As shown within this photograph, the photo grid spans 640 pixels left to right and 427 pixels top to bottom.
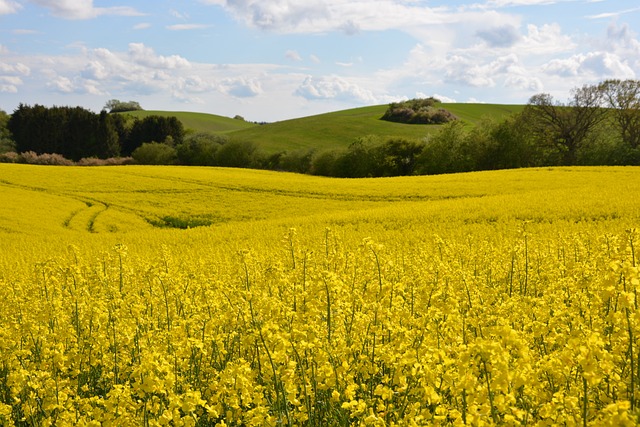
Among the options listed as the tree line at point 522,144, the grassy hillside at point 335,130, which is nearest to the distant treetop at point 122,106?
the grassy hillside at point 335,130

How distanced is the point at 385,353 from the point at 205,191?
3056 cm

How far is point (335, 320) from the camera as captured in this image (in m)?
5.19

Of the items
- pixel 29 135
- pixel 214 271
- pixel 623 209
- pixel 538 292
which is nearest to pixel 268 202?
pixel 623 209

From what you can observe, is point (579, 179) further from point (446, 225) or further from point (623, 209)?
point (446, 225)

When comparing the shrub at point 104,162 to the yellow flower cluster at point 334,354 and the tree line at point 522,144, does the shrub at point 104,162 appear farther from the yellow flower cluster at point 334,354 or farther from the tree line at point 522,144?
the yellow flower cluster at point 334,354

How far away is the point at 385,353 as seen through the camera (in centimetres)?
416

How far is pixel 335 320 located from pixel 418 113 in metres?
87.3

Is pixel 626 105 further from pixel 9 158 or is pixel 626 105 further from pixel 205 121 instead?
pixel 205 121

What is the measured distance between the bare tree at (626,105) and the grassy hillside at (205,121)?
74644mm

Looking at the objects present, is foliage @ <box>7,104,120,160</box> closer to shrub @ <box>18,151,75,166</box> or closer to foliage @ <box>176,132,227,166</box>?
shrub @ <box>18,151,75,166</box>

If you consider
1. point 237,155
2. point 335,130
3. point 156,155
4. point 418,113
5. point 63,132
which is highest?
point 418,113

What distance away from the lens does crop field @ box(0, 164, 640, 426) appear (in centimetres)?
360

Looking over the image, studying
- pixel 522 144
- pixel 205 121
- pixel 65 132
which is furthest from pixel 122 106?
pixel 522 144

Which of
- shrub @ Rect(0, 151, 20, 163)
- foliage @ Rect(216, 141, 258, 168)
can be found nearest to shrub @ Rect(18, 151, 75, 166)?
shrub @ Rect(0, 151, 20, 163)
